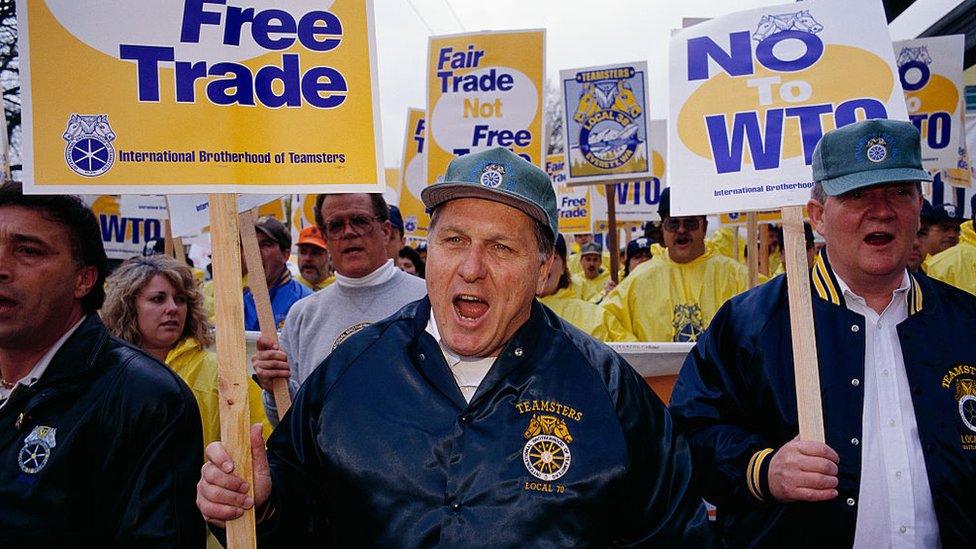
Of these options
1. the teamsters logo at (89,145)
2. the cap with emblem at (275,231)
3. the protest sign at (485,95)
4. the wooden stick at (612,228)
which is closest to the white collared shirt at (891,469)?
the teamsters logo at (89,145)

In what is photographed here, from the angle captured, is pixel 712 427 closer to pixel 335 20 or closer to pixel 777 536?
pixel 777 536

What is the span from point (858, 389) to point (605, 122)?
491 centimetres

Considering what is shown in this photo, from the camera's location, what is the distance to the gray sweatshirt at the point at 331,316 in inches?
168

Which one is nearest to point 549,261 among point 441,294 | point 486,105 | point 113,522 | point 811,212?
point 441,294

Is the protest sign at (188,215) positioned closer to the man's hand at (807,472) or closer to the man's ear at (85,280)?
the man's ear at (85,280)

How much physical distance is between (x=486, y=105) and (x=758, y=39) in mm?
3650

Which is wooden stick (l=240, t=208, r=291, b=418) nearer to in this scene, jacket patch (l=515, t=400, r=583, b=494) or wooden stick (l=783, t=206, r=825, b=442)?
jacket patch (l=515, t=400, r=583, b=494)

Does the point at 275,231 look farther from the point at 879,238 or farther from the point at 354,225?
the point at 879,238

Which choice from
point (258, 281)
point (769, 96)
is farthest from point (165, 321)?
point (769, 96)

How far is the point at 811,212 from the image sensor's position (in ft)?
10.00

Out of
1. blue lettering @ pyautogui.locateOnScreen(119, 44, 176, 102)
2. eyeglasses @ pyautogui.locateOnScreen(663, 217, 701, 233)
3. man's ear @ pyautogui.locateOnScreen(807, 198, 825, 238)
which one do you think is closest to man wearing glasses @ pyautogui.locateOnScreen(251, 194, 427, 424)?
blue lettering @ pyautogui.locateOnScreen(119, 44, 176, 102)

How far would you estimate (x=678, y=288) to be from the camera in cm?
658

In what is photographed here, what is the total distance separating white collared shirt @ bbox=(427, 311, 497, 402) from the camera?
7.90ft

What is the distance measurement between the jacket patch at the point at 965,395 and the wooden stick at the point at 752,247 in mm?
2777
